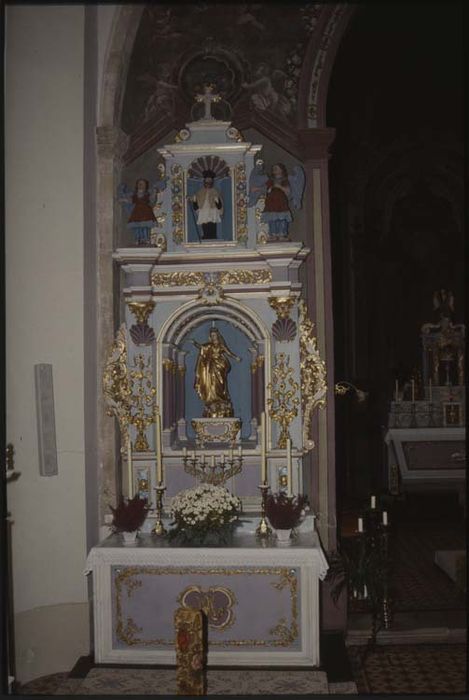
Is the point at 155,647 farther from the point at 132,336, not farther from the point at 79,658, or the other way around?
the point at 132,336

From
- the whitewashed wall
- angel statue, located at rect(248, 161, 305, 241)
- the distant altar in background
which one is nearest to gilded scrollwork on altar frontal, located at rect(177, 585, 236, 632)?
the whitewashed wall

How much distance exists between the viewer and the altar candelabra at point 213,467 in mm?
7105

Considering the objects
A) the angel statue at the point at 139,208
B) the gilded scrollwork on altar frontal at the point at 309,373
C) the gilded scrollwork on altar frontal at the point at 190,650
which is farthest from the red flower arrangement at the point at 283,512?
the angel statue at the point at 139,208

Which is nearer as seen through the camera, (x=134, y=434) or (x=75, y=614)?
(x=75, y=614)

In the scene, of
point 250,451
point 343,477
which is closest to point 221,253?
point 250,451

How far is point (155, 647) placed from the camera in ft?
20.2

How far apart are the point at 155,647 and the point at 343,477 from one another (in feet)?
29.2

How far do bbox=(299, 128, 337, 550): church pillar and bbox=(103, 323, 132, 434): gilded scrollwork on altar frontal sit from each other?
6.11 feet

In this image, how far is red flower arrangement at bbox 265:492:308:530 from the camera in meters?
6.30

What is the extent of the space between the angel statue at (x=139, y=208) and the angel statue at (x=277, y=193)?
3.00 feet

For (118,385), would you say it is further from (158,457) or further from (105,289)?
(105,289)

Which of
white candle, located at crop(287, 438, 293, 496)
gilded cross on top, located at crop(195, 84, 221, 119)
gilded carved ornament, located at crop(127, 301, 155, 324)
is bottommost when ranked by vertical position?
white candle, located at crop(287, 438, 293, 496)

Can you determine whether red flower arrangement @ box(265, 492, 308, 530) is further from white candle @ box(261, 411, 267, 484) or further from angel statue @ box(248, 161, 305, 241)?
angel statue @ box(248, 161, 305, 241)

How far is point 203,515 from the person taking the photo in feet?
20.7
